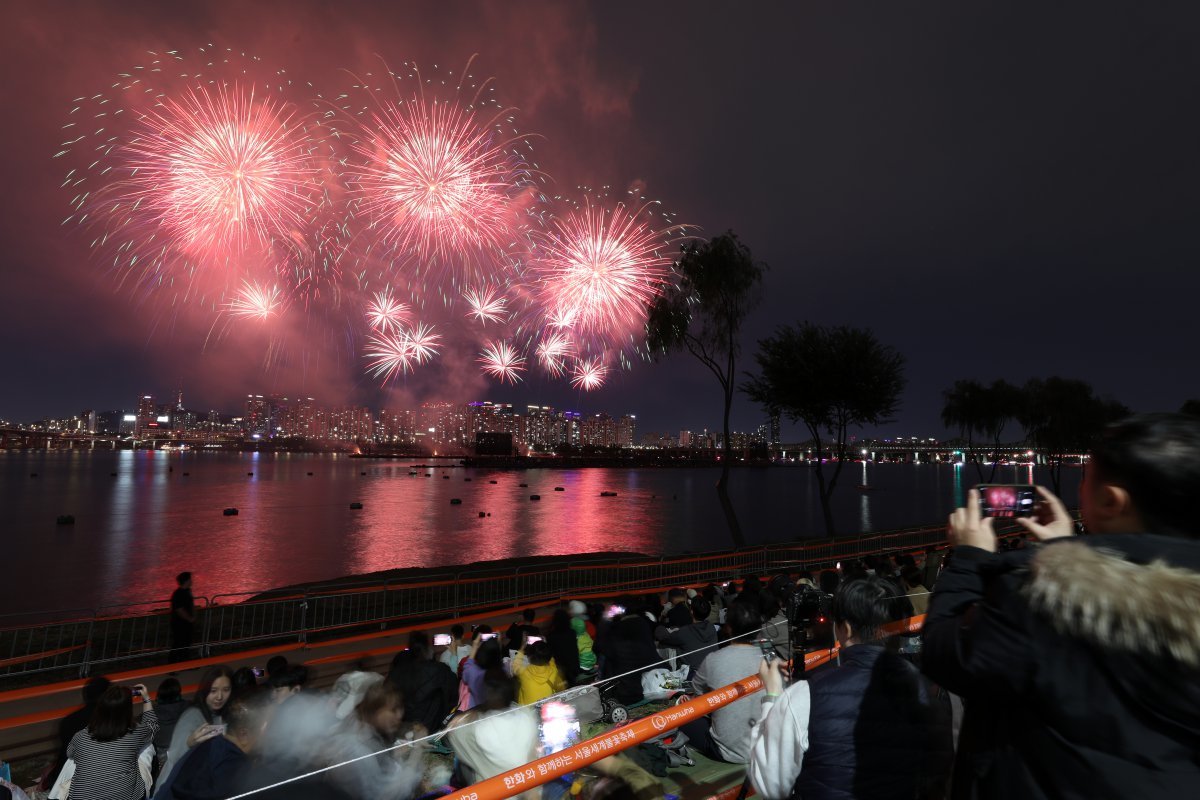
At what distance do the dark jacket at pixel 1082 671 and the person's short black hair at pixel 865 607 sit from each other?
3.43ft

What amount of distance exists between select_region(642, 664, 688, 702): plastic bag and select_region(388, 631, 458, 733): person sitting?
2142 millimetres

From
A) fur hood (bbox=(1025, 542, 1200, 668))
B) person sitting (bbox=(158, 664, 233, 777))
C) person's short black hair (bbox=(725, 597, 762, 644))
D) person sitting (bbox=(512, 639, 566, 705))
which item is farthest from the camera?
person's short black hair (bbox=(725, 597, 762, 644))

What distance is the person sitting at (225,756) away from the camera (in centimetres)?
337

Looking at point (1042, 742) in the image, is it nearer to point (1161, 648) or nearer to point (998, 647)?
point (998, 647)

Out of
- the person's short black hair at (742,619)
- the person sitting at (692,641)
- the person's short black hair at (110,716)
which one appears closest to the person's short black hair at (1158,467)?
the person sitting at (692,641)

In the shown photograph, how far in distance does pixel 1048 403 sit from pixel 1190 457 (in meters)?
68.6

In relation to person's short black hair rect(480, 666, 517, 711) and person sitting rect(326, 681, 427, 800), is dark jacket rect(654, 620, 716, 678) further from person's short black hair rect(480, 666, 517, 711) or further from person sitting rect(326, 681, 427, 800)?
person sitting rect(326, 681, 427, 800)

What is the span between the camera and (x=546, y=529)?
53.2m

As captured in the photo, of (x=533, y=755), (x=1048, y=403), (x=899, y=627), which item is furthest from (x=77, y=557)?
(x=1048, y=403)

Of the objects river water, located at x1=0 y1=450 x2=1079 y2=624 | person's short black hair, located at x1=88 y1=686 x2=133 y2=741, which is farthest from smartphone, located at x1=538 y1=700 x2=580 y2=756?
river water, located at x1=0 y1=450 x2=1079 y2=624

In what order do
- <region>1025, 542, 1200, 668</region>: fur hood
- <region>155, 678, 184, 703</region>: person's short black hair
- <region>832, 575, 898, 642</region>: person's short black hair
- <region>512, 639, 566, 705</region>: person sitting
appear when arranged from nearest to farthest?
1. <region>1025, 542, 1200, 668</region>: fur hood
2. <region>832, 575, 898, 642</region>: person's short black hair
3. <region>155, 678, 184, 703</region>: person's short black hair
4. <region>512, 639, 566, 705</region>: person sitting

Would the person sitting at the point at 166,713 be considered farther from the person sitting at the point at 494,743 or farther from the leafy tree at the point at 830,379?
the leafy tree at the point at 830,379

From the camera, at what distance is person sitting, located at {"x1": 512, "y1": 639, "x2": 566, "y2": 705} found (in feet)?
20.1

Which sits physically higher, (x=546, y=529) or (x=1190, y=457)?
(x=1190, y=457)
